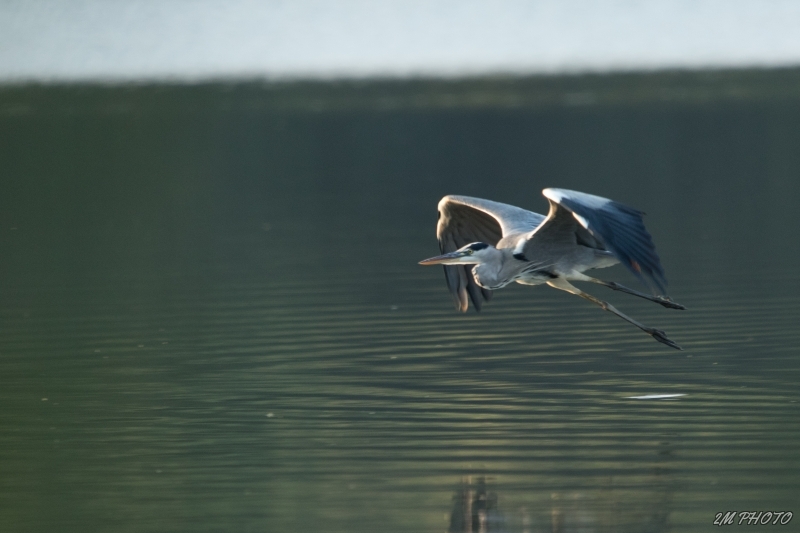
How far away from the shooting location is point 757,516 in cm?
922

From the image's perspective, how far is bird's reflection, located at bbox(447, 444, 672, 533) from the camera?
30.0ft

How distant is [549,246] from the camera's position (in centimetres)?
1362

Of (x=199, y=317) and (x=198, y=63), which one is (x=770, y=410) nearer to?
(x=199, y=317)

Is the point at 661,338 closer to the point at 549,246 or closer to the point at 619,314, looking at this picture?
the point at 619,314

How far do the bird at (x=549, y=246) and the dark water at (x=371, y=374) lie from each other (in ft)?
2.03

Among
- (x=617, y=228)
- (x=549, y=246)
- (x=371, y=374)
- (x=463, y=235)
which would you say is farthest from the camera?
(x=463, y=235)

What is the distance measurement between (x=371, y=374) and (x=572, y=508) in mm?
4471

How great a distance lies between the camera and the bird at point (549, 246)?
12.3 m

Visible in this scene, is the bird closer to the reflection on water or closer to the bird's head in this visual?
the bird's head

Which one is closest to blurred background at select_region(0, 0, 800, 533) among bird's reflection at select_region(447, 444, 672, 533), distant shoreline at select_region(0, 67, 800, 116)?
bird's reflection at select_region(447, 444, 672, 533)

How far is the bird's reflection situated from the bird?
2.33 m

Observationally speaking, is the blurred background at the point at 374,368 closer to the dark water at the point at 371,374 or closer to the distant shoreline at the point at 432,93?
the dark water at the point at 371,374

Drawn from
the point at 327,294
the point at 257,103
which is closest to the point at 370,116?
the point at 257,103

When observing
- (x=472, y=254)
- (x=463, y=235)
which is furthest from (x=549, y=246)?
(x=463, y=235)
